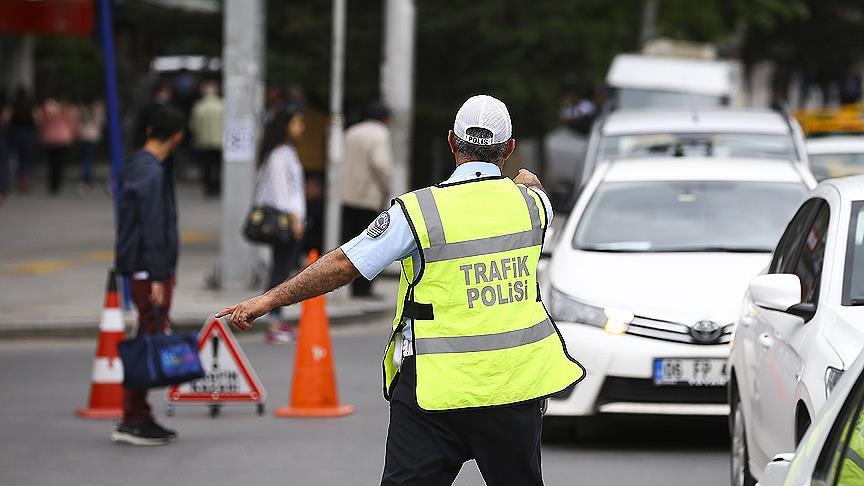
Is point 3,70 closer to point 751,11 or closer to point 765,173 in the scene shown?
point 751,11

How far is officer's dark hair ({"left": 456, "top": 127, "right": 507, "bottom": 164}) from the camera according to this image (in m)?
5.35

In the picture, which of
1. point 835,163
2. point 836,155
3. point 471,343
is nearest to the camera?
point 471,343

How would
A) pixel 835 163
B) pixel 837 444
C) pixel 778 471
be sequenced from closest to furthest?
pixel 837 444 → pixel 778 471 → pixel 835 163

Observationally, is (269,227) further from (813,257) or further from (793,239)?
(813,257)

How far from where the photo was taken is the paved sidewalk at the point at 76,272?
1435 cm

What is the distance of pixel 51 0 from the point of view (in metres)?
29.1

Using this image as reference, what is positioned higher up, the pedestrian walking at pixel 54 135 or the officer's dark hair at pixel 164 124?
the officer's dark hair at pixel 164 124

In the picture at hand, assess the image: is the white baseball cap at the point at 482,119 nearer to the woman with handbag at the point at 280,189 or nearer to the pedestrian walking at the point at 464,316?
the pedestrian walking at the point at 464,316

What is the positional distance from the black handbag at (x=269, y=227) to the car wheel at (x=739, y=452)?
251 inches

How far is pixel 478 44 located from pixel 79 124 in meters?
11.6

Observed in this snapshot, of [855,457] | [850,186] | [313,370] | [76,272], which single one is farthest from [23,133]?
[855,457]

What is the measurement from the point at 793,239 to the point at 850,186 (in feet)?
1.68

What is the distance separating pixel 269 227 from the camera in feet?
44.4

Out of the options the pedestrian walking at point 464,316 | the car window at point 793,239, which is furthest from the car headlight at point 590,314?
the pedestrian walking at point 464,316
